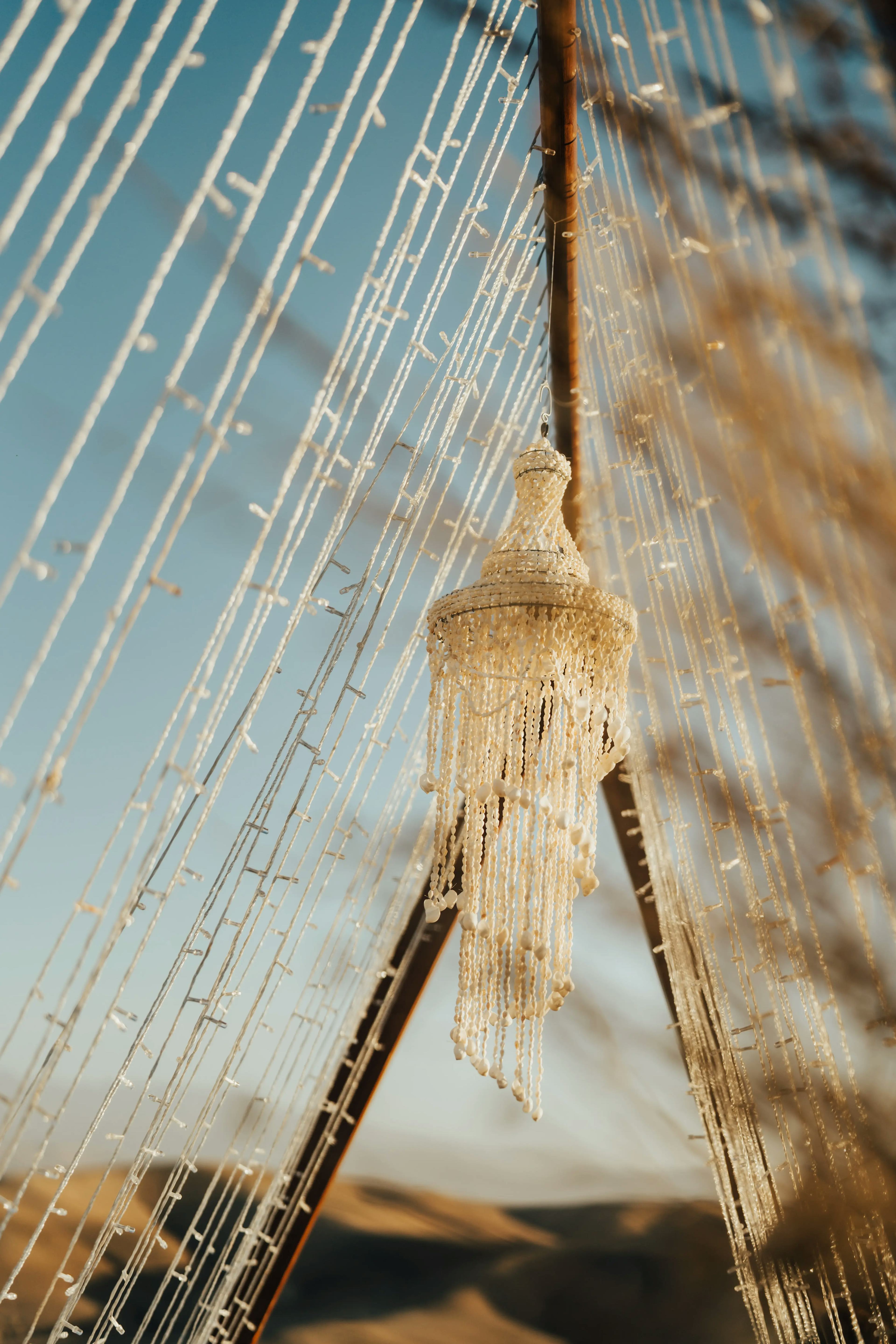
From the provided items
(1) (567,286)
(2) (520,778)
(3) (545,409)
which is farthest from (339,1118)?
(1) (567,286)

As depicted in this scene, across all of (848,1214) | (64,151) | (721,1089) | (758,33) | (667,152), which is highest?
(667,152)

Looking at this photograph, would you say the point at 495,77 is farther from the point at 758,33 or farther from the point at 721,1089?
the point at 721,1089

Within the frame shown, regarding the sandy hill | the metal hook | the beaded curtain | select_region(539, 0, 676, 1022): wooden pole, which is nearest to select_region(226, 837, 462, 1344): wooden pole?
the beaded curtain

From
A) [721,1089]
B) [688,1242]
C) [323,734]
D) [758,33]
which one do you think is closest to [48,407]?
[323,734]

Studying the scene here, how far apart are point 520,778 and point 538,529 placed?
66 cm

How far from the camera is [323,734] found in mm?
2332

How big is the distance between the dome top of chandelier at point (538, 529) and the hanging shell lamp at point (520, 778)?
0.05 feet

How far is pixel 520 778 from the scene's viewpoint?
2018 mm

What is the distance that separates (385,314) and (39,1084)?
5.94 feet

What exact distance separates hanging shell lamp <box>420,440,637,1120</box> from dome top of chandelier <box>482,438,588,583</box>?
2 cm

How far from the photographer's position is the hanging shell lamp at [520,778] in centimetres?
200

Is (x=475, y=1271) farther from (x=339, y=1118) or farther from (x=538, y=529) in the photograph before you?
(x=538, y=529)

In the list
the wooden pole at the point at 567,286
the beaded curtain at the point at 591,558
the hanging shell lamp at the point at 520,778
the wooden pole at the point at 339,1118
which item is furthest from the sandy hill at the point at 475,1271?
the hanging shell lamp at the point at 520,778

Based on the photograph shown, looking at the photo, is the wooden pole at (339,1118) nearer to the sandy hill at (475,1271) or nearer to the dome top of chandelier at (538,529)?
the dome top of chandelier at (538,529)
